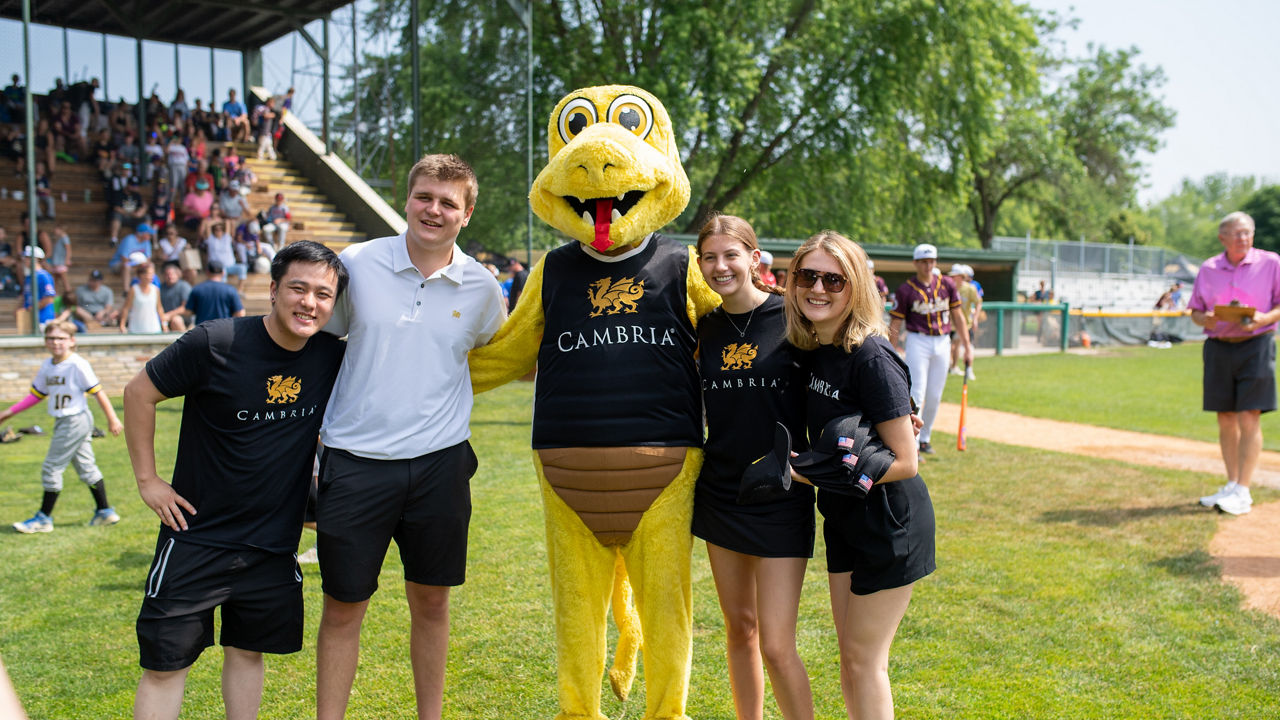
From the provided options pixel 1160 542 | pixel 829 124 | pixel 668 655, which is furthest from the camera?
pixel 829 124

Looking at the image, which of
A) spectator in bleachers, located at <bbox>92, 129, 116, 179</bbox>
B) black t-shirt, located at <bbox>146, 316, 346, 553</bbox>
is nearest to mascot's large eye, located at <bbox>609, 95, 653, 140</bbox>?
black t-shirt, located at <bbox>146, 316, 346, 553</bbox>

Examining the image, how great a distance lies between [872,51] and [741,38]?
3413mm

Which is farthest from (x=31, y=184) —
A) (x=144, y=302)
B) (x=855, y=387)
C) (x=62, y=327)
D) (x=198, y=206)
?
(x=855, y=387)

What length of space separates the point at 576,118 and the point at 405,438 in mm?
1367

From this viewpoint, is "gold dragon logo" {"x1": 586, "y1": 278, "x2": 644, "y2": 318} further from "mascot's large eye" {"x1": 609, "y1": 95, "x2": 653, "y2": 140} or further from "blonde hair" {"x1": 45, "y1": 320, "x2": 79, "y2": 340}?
"blonde hair" {"x1": 45, "y1": 320, "x2": 79, "y2": 340}

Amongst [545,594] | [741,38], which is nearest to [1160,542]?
[545,594]

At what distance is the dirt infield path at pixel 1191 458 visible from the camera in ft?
18.0

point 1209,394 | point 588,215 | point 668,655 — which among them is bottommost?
point 668,655

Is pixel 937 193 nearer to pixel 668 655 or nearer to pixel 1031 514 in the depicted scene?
pixel 1031 514

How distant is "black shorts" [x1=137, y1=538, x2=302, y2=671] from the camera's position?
2879 mm

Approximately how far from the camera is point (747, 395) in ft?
10.4

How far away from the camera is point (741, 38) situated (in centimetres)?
2131

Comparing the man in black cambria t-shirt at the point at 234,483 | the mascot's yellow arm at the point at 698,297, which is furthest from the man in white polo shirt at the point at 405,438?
the mascot's yellow arm at the point at 698,297

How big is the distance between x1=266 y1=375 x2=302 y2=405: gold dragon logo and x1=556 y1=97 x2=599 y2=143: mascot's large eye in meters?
1.37
